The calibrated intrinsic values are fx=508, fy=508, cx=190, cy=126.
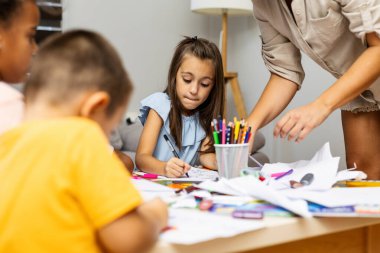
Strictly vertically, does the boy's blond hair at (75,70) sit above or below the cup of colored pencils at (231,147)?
above

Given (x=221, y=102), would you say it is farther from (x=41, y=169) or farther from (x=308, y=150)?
(x=308, y=150)

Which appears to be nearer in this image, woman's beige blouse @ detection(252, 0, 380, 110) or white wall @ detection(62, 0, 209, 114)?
woman's beige blouse @ detection(252, 0, 380, 110)

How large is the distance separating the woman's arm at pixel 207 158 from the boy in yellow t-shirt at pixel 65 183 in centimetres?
89

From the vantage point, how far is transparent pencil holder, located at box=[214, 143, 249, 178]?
3.48ft

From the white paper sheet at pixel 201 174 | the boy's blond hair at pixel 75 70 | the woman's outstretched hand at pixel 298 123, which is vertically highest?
the boy's blond hair at pixel 75 70

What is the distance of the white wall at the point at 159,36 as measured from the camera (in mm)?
3529

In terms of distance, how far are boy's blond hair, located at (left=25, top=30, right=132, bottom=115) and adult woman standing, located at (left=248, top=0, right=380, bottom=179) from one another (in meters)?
0.60

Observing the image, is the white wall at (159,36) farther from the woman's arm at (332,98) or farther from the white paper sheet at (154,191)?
the white paper sheet at (154,191)

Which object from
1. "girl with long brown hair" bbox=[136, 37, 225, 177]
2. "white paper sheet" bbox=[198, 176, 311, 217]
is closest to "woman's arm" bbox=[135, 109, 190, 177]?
"girl with long brown hair" bbox=[136, 37, 225, 177]

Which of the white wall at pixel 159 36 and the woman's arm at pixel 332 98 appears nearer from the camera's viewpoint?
the woman's arm at pixel 332 98

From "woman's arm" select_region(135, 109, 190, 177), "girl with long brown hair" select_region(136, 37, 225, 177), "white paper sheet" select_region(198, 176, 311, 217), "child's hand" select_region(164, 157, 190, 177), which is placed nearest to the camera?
"white paper sheet" select_region(198, 176, 311, 217)

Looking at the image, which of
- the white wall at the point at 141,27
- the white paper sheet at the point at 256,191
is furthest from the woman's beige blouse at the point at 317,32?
the white wall at the point at 141,27

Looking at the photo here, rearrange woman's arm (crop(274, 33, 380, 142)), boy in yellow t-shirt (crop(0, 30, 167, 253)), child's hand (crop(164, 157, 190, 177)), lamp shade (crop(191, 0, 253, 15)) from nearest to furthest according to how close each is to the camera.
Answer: boy in yellow t-shirt (crop(0, 30, 167, 253)), woman's arm (crop(274, 33, 380, 142)), child's hand (crop(164, 157, 190, 177)), lamp shade (crop(191, 0, 253, 15))

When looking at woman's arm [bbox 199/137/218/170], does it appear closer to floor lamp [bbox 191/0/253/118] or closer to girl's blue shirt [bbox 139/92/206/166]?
girl's blue shirt [bbox 139/92/206/166]
